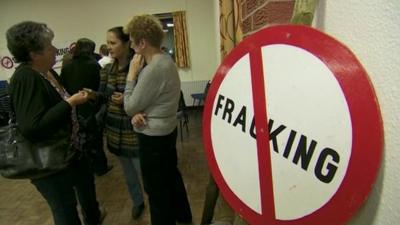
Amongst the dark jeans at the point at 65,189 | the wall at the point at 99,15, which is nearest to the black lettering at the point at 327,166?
the dark jeans at the point at 65,189

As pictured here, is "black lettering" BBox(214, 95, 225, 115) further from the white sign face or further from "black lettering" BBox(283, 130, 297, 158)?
"black lettering" BBox(283, 130, 297, 158)

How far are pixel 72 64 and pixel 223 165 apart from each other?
233cm

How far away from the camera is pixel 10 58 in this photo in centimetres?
661

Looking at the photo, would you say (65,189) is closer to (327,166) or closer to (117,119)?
(117,119)

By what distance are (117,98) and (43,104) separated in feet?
2.11

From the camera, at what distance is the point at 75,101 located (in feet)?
5.26

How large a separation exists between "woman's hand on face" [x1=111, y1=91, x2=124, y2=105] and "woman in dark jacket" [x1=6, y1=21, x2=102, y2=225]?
37 centimetres

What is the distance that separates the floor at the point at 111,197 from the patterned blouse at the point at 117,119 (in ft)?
1.99

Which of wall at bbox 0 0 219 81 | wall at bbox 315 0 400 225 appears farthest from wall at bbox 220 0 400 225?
wall at bbox 0 0 219 81

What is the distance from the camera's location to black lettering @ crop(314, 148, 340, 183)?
536mm

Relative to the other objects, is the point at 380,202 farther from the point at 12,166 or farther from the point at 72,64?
the point at 72,64

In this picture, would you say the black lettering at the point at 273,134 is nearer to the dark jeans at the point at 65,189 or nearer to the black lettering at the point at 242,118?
the black lettering at the point at 242,118

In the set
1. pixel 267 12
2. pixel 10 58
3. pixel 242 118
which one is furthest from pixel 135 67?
pixel 10 58

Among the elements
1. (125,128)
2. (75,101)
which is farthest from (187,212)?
(75,101)
